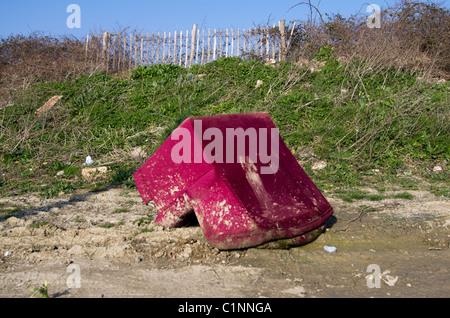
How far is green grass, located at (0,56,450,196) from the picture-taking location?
6.06 meters

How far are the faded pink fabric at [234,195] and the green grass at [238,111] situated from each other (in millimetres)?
1637

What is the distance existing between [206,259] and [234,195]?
56cm

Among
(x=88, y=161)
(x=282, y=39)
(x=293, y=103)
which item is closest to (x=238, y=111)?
(x=293, y=103)

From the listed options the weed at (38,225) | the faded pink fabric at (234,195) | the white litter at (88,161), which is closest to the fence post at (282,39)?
the white litter at (88,161)

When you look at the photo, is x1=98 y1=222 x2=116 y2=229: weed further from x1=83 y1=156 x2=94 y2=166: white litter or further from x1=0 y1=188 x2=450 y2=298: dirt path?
x1=83 y1=156 x2=94 y2=166: white litter

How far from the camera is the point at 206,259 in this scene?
3.11 m

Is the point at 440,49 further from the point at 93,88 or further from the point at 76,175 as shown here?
the point at 76,175

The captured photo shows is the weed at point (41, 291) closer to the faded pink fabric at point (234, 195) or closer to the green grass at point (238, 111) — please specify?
the faded pink fabric at point (234, 195)

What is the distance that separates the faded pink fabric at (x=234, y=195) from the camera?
9.80 feet

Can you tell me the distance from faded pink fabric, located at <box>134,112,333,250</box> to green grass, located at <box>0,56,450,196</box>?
1.64 m

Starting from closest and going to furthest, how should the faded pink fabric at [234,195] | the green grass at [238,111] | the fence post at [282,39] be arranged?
1. the faded pink fabric at [234,195]
2. the green grass at [238,111]
3. the fence post at [282,39]

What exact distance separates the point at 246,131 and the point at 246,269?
1.19 metres

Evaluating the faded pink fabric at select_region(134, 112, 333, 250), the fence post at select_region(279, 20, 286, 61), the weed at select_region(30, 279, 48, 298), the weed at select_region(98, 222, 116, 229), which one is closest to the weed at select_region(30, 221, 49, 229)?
the weed at select_region(98, 222, 116, 229)

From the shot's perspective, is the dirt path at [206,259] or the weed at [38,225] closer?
the dirt path at [206,259]
